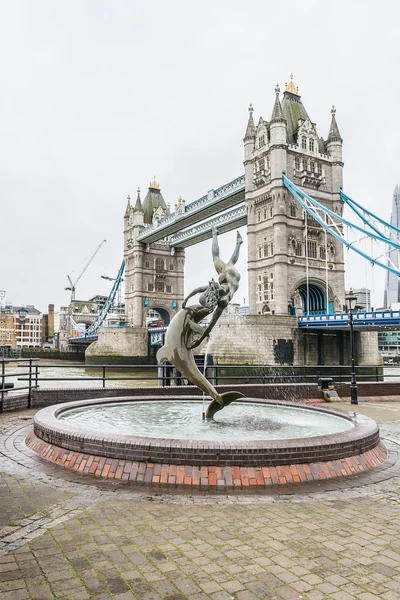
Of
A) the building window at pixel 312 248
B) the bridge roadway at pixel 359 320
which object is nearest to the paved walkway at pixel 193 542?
the bridge roadway at pixel 359 320

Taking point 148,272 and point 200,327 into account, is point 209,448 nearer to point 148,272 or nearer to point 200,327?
point 200,327

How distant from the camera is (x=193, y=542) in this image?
11.6 ft

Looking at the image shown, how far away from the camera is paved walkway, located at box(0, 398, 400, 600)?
2852mm

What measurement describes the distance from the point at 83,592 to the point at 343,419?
243 inches

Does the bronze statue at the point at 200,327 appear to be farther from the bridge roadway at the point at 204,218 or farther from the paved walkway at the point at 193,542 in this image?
the bridge roadway at the point at 204,218

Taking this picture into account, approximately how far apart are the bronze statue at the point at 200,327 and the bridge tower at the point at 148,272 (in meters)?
66.9

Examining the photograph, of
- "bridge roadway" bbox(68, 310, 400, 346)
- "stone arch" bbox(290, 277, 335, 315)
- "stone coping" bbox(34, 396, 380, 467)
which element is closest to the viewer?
"stone coping" bbox(34, 396, 380, 467)

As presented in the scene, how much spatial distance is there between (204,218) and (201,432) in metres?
63.2

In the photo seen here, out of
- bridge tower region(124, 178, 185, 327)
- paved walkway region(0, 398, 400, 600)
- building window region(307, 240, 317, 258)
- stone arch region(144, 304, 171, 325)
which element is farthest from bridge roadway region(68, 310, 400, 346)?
stone arch region(144, 304, 171, 325)

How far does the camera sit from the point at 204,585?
2.88 m

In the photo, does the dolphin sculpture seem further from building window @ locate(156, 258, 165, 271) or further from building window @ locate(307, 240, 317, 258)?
building window @ locate(156, 258, 165, 271)

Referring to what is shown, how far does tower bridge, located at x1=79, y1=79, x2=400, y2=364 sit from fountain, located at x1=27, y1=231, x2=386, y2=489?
2933 cm

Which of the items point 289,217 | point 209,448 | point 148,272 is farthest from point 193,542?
point 148,272

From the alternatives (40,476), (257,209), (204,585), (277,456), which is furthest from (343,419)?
(257,209)
